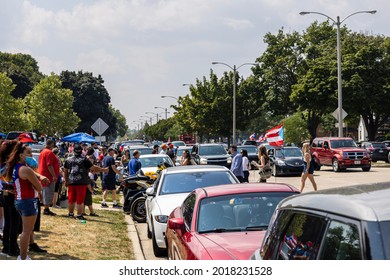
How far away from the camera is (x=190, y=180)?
37.8 ft

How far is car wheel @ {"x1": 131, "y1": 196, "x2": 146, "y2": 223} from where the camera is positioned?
15.5m

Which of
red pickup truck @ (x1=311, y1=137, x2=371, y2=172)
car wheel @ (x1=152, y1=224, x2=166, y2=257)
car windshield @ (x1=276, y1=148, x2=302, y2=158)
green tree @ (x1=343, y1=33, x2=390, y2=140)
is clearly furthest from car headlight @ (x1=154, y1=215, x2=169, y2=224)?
green tree @ (x1=343, y1=33, x2=390, y2=140)

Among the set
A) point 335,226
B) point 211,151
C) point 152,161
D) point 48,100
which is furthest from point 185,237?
point 48,100

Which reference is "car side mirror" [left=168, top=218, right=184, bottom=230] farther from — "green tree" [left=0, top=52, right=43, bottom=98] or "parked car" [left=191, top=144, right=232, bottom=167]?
"green tree" [left=0, top=52, right=43, bottom=98]

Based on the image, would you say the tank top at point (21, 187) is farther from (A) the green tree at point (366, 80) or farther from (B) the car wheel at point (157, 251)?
(A) the green tree at point (366, 80)

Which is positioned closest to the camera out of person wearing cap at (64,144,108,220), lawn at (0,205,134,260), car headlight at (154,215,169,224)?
lawn at (0,205,134,260)

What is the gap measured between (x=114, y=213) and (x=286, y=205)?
13.1m

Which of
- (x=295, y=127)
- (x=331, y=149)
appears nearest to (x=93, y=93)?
(x=295, y=127)

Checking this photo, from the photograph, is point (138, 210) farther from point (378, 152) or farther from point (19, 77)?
point (19, 77)

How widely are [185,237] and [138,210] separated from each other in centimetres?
881

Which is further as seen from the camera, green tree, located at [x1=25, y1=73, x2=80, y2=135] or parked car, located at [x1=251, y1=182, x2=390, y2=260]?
green tree, located at [x1=25, y1=73, x2=80, y2=135]

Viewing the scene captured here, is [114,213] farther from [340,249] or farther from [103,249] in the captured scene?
[340,249]

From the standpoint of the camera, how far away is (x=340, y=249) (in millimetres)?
3174

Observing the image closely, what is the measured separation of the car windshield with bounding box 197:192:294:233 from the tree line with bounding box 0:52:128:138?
54.8 metres
